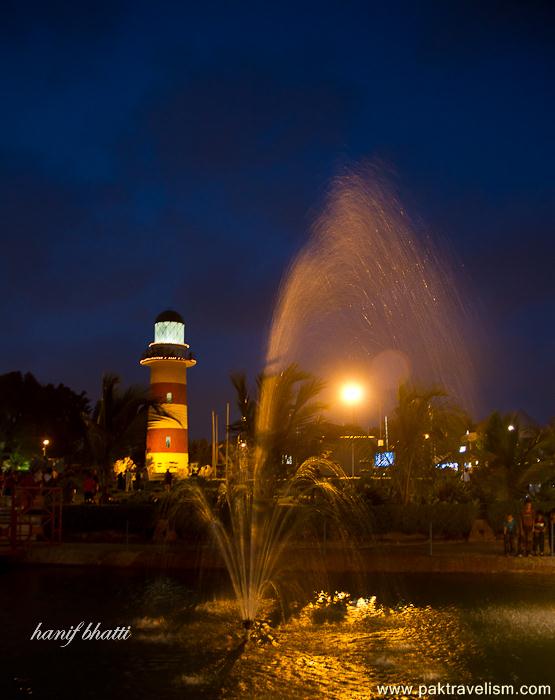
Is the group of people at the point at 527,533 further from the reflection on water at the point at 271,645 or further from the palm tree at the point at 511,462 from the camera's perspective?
the palm tree at the point at 511,462

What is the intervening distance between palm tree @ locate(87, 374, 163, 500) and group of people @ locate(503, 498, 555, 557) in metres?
13.8

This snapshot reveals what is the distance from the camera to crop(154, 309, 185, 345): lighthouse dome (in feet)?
160

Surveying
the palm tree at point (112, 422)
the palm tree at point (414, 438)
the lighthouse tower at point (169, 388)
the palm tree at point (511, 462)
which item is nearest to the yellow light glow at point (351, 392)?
the palm tree at point (414, 438)

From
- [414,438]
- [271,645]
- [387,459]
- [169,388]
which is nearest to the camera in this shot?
[271,645]

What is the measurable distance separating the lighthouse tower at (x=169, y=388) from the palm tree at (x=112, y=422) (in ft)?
61.1

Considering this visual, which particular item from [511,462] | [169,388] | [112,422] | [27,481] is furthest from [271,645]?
[169,388]

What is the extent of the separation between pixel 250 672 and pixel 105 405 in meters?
19.4

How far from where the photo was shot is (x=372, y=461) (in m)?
→ 32.1

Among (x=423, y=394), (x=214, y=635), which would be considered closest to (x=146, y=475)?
(x=423, y=394)

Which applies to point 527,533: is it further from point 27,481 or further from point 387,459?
point 27,481

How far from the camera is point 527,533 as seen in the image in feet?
64.4

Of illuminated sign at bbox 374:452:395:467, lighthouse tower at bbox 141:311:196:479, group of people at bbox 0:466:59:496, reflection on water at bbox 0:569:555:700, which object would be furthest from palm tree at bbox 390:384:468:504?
lighthouse tower at bbox 141:311:196:479

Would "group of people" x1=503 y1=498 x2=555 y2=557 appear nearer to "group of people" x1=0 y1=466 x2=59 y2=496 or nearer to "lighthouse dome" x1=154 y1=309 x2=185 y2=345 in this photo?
"group of people" x1=0 y1=466 x2=59 y2=496

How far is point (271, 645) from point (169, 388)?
37462 millimetres
